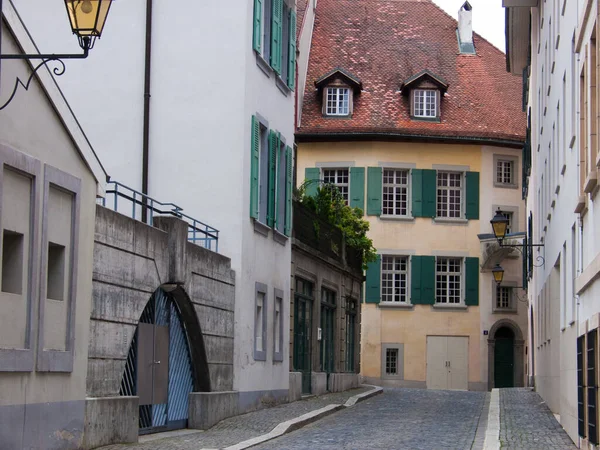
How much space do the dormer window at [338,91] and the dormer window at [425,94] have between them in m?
2.09

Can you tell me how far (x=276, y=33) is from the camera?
25531 mm

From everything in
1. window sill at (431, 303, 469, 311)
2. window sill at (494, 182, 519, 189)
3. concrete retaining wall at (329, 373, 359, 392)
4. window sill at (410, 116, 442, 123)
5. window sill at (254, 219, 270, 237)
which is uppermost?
window sill at (410, 116, 442, 123)

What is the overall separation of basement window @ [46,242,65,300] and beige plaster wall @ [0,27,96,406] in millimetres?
348

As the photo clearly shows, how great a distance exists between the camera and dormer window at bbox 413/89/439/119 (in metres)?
47.9

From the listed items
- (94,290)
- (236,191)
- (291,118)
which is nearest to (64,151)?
(94,290)

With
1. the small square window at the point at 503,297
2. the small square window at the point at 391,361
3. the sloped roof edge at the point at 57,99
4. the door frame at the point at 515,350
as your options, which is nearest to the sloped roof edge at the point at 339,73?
the small square window at the point at 503,297

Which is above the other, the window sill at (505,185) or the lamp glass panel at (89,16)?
the window sill at (505,185)

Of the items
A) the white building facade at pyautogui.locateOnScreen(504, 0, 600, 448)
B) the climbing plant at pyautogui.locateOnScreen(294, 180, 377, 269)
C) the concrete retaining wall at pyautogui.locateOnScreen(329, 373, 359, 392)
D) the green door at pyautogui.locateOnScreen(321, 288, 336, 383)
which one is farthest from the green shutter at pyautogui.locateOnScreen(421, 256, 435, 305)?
the green door at pyautogui.locateOnScreen(321, 288, 336, 383)

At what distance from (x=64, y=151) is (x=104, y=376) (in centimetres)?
307

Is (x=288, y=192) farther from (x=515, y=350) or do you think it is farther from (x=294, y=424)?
(x=515, y=350)

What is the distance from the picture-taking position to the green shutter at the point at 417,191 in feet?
154

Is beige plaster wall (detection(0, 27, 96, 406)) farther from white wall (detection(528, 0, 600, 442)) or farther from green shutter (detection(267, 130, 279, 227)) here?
green shutter (detection(267, 130, 279, 227))

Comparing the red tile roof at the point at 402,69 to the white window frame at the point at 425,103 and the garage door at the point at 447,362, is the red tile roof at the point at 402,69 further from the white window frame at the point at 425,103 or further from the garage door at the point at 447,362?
the garage door at the point at 447,362

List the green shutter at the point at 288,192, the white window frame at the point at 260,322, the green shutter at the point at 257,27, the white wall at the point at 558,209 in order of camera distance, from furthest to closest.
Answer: the green shutter at the point at 288,192, the white window frame at the point at 260,322, the green shutter at the point at 257,27, the white wall at the point at 558,209
